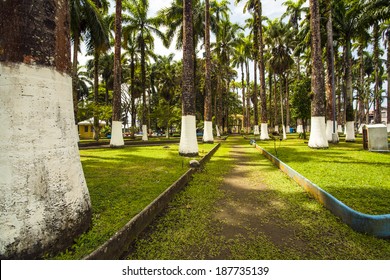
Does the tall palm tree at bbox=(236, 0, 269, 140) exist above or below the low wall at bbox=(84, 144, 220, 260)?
above

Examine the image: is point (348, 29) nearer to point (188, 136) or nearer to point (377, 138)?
point (377, 138)

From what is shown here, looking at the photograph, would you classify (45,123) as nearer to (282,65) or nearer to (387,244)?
(387,244)

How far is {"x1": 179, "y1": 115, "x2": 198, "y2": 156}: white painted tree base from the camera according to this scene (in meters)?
10.1

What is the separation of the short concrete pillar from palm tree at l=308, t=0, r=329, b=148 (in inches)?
76.7

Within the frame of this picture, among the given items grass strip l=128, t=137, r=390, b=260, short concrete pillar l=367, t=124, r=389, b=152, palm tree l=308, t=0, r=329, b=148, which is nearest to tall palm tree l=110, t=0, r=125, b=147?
grass strip l=128, t=137, r=390, b=260

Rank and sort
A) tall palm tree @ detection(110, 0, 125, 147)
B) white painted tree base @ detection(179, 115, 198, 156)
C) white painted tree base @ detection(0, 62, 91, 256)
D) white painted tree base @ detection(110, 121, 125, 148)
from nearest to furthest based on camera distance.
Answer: white painted tree base @ detection(0, 62, 91, 256)
white painted tree base @ detection(179, 115, 198, 156)
tall palm tree @ detection(110, 0, 125, 147)
white painted tree base @ detection(110, 121, 125, 148)

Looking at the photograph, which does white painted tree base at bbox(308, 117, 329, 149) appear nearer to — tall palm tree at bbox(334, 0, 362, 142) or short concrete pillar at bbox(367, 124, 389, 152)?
short concrete pillar at bbox(367, 124, 389, 152)

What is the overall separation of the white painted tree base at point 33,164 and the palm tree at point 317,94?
12.6 metres

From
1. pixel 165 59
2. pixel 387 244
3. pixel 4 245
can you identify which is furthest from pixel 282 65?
pixel 4 245

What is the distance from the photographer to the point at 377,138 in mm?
10367

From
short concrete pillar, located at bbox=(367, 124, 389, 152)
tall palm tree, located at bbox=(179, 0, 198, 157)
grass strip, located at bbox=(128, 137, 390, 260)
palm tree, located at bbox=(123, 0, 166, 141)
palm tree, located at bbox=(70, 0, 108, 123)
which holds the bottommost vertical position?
grass strip, located at bbox=(128, 137, 390, 260)

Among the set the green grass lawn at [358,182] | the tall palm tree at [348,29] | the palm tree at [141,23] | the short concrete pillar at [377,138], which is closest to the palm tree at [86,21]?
the palm tree at [141,23]

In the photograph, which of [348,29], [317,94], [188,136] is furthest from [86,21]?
[348,29]

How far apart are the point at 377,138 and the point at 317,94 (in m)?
3.69
